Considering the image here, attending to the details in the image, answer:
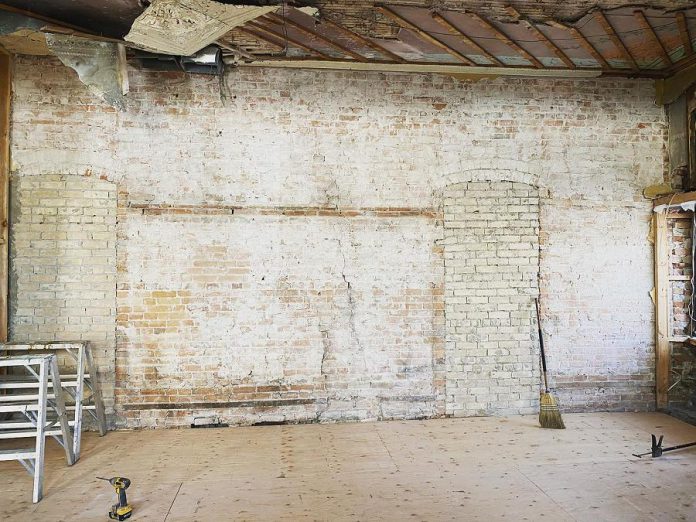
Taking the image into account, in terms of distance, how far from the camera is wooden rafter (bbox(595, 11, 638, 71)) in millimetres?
4234

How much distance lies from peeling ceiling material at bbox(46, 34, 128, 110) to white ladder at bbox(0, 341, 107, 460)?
2.33 metres

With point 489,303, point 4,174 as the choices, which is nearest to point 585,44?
point 489,303

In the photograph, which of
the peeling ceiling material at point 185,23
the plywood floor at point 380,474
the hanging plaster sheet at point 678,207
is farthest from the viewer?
the hanging plaster sheet at point 678,207

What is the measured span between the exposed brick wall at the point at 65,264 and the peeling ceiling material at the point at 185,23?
148 centimetres

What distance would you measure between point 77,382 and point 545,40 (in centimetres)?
508

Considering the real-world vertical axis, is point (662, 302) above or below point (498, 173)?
below

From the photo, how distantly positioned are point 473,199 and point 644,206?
6.24 ft

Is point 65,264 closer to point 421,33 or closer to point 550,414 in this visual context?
point 421,33

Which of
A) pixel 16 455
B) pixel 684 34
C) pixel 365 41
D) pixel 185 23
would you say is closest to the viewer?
pixel 16 455

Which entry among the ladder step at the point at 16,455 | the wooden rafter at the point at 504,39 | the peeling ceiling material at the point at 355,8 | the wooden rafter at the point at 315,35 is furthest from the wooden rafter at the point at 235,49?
the ladder step at the point at 16,455

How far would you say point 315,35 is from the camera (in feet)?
14.9

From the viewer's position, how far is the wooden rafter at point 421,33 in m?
4.10

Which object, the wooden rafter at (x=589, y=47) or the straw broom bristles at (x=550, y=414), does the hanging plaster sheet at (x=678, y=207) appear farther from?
the straw broom bristles at (x=550, y=414)

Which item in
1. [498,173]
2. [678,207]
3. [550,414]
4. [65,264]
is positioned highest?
[498,173]
